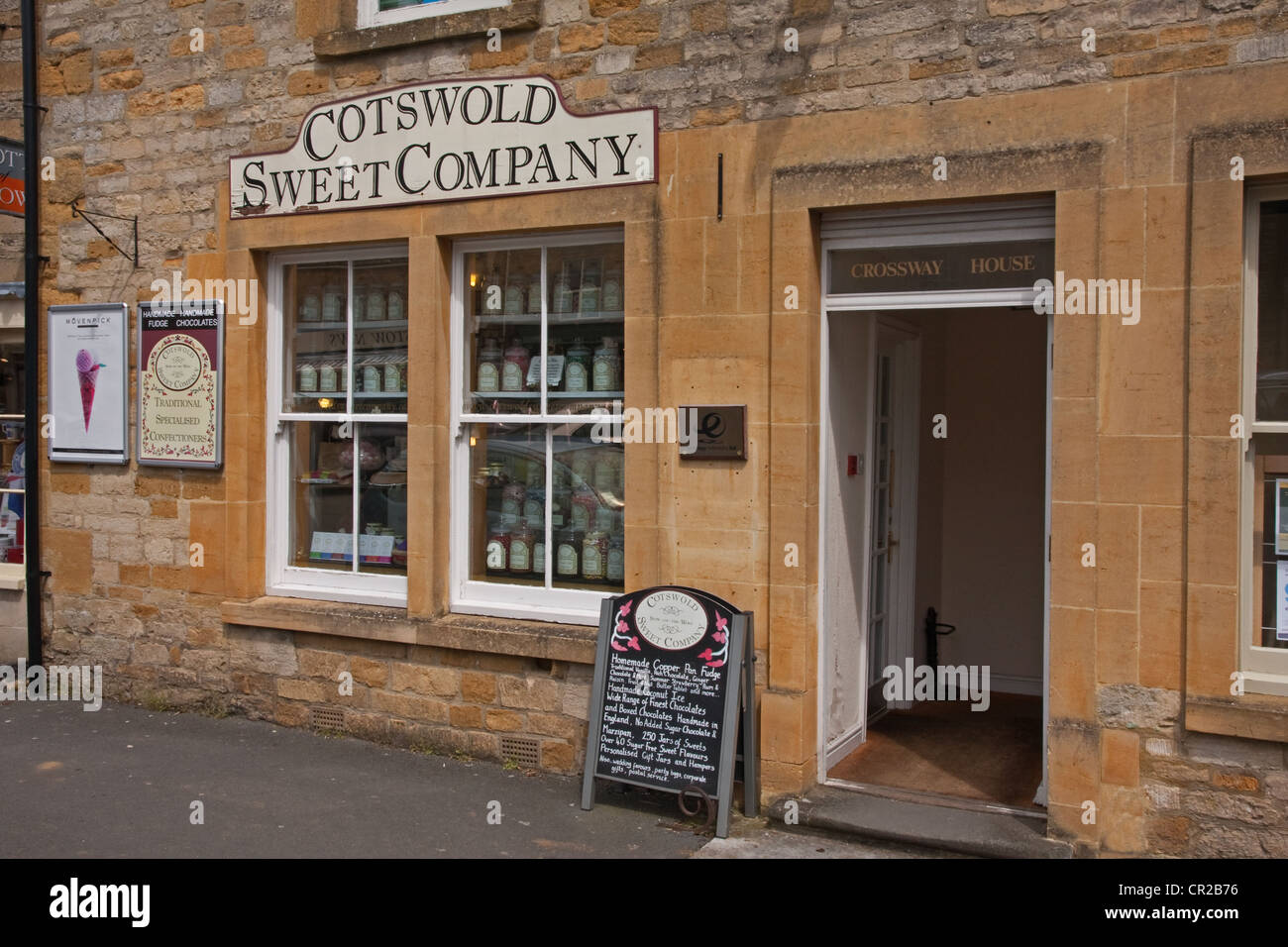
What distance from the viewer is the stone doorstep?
5.28 m

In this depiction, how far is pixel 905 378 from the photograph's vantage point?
7.58 m

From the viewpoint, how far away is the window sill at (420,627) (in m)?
6.47

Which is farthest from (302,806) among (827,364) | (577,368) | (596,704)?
(827,364)

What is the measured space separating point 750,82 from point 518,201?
4.66 ft

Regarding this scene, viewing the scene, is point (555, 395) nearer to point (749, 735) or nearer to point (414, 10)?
point (749, 735)

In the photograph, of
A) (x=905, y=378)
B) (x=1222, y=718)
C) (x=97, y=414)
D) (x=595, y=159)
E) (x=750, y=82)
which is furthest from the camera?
(x=97, y=414)

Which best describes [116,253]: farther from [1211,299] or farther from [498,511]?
[1211,299]

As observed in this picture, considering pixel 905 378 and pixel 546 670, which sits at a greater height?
pixel 905 378

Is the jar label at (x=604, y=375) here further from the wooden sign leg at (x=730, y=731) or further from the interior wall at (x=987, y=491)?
the interior wall at (x=987, y=491)

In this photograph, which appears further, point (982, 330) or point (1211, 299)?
point (982, 330)

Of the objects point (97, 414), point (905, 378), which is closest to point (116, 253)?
point (97, 414)

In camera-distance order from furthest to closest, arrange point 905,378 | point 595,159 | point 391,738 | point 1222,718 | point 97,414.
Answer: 1. point 97,414
2. point 905,378
3. point 391,738
4. point 595,159
5. point 1222,718

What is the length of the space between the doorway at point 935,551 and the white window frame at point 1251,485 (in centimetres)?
139

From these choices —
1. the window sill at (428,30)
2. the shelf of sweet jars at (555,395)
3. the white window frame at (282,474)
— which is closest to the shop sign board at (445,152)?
the window sill at (428,30)
